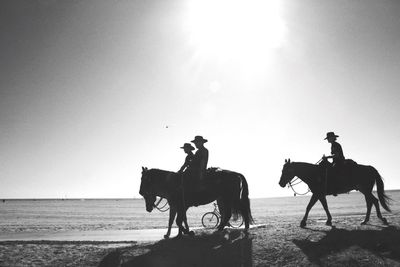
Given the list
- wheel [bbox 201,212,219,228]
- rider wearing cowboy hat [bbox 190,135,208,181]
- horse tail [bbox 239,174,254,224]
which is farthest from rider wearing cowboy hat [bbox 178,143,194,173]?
wheel [bbox 201,212,219,228]

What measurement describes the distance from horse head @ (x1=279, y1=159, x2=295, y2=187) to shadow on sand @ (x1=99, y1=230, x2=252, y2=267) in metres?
4.54

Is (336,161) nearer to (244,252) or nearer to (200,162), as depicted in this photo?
(200,162)

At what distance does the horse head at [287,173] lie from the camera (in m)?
13.7

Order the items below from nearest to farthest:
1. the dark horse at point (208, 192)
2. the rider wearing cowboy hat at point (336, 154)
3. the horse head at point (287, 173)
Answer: the dark horse at point (208, 192) → the rider wearing cowboy hat at point (336, 154) → the horse head at point (287, 173)

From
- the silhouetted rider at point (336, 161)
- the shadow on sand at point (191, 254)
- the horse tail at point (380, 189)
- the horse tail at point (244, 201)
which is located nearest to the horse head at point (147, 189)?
the shadow on sand at point (191, 254)

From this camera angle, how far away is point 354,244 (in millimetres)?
8656

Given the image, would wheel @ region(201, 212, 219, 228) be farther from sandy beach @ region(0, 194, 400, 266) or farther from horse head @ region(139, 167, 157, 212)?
sandy beach @ region(0, 194, 400, 266)

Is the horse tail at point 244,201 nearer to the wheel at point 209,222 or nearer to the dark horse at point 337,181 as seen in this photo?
the dark horse at point 337,181

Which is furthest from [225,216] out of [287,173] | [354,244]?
[354,244]

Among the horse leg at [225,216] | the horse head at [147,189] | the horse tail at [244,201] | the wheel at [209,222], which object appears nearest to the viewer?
the horse leg at [225,216]

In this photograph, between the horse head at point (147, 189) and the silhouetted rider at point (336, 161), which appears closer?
the horse head at point (147, 189)

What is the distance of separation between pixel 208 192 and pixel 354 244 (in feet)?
16.6

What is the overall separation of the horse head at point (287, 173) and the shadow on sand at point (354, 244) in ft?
12.9

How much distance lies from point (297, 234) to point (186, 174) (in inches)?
168
